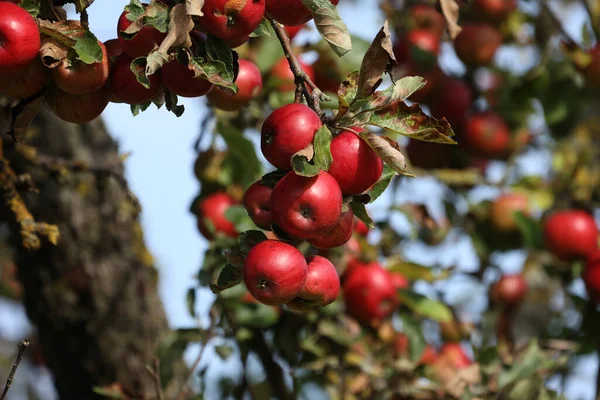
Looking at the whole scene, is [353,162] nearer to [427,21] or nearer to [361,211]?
[361,211]

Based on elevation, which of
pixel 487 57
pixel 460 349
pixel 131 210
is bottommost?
pixel 460 349

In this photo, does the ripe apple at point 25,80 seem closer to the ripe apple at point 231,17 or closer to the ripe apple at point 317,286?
the ripe apple at point 231,17

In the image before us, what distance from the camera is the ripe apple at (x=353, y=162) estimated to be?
0.96 metres

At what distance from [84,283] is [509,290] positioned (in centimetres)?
140

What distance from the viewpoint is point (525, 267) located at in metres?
2.83

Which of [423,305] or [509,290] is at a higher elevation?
[509,290]

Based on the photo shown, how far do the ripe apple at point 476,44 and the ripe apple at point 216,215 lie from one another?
1021 millimetres

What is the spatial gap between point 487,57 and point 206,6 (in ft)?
6.23

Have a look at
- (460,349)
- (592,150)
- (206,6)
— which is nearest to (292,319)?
(460,349)

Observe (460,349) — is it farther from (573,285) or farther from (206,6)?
(206,6)

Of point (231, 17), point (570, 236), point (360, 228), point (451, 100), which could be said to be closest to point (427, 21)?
point (451, 100)

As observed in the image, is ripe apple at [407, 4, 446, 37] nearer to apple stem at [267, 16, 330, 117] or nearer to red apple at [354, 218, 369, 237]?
red apple at [354, 218, 369, 237]

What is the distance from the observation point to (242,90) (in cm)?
129

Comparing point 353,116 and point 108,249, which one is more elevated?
point 108,249
